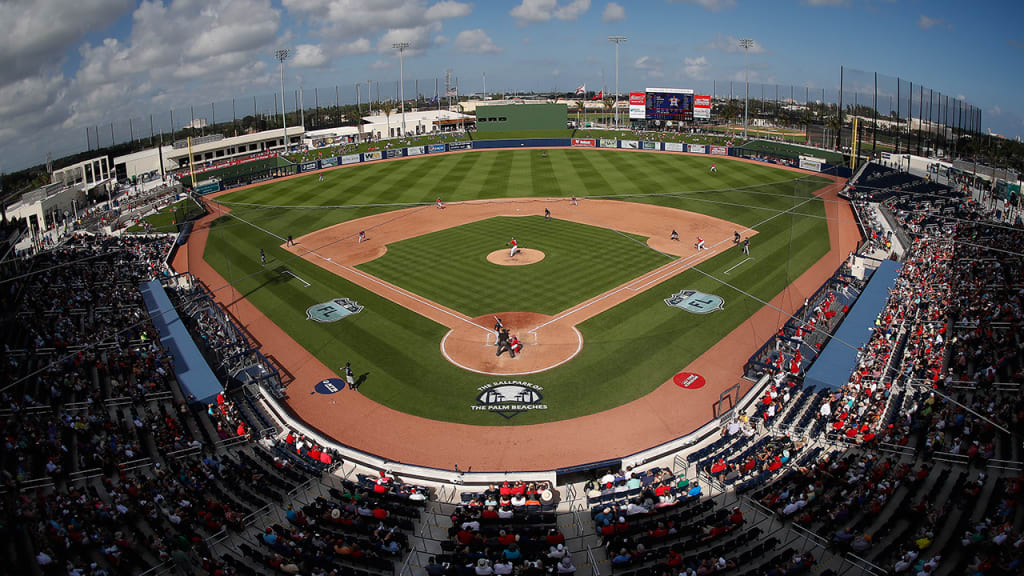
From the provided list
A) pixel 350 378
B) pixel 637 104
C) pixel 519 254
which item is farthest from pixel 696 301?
pixel 637 104

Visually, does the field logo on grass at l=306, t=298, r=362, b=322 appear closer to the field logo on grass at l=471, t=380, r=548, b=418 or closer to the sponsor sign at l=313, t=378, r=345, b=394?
the sponsor sign at l=313, t=378, r=345, b=394

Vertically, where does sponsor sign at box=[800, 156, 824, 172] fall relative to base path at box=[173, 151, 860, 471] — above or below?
above

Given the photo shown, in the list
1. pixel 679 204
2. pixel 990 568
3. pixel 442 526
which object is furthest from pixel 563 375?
pixel 679 204

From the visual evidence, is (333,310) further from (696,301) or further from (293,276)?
(696,301)

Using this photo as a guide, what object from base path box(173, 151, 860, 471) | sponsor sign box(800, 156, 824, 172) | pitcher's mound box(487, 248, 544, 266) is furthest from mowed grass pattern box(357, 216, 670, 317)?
sponsor sign box(800, 156, 824, 172)

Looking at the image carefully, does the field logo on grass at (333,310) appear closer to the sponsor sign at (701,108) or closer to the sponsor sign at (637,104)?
the sponsor sign at (637,104)
